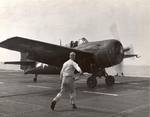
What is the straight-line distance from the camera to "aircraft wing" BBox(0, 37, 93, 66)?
1146 centimetres

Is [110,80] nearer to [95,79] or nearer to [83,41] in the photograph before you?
[95,79]

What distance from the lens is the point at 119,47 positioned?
1312 cm

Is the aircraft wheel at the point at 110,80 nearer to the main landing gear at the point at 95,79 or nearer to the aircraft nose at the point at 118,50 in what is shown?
the main landing gear at the point at 95,79

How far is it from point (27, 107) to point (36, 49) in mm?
5362

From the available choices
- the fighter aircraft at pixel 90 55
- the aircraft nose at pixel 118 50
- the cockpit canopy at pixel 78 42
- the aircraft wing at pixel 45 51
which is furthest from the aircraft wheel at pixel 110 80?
the cockpit canopy at pixel 78 42

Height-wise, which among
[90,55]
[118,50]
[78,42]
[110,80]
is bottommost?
[110,80]

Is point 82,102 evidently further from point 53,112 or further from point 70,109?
point 53,112

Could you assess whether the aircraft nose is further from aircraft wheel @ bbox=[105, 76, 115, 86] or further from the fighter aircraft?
aircraft wheel @ bbox=[105, 76, 115, 86]

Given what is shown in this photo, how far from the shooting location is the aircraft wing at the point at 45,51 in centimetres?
1146

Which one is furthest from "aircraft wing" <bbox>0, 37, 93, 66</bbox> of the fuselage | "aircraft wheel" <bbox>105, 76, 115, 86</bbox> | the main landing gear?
"aircraft wheel" <bbox>105, 76, 115, 86</bbox>

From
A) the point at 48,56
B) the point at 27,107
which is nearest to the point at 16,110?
the point at 27,107

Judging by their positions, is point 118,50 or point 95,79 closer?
point 118,50

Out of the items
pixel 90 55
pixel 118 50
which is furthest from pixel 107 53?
pixel 90 55

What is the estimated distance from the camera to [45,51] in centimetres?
1302
